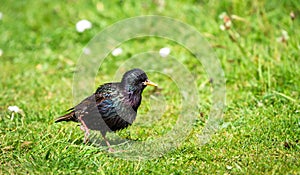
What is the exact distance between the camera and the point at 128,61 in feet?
24.9

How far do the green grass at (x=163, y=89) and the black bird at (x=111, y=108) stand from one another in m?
0.20

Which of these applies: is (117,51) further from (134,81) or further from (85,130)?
(85,130)

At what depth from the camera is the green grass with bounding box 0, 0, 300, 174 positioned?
14.3ft

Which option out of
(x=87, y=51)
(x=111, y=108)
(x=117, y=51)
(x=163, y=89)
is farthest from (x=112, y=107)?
(x=87, y=51)

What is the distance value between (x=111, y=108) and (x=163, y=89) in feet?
6.30

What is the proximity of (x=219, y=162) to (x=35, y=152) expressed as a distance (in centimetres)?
162

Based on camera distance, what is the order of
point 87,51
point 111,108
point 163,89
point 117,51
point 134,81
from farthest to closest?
point 87,51, point 117,51, point 163,89, point 134,81, point 111,108

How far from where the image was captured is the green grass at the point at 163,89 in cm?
435

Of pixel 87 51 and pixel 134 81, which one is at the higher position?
pixel 87 51

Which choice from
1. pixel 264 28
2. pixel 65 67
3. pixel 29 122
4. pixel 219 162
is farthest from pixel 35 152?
pixel 264 28

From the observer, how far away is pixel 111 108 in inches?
189

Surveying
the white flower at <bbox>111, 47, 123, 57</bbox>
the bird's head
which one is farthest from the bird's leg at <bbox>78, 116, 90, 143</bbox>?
the white flower at <bbox>111, 47, 123, 57</bbox>

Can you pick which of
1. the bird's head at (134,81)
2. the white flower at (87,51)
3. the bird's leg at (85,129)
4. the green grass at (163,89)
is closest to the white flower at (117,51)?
the green grass at (163,89)

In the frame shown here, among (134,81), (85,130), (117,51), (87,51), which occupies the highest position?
(87,51)
